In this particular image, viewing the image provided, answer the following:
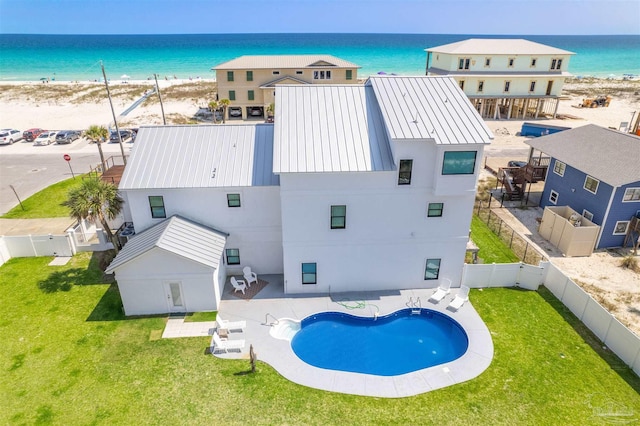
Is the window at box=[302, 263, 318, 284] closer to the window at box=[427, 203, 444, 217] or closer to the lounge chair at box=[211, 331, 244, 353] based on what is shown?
the lounge chair at box=[211, 331, 244, 353]

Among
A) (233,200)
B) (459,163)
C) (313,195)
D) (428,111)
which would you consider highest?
(428,111)

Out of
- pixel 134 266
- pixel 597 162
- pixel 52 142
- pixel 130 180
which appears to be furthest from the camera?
pixel 52 142

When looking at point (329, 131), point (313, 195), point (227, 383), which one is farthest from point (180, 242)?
point (329, 131)

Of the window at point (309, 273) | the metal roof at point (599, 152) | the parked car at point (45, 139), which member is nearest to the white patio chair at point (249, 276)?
the window at point (309, 273)

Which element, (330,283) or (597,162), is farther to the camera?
(597,162)

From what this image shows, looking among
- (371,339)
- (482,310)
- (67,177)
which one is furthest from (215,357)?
(67,177)

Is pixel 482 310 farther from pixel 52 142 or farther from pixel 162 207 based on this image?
pixel 52 142

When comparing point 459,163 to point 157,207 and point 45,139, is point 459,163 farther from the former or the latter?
point 45,139
